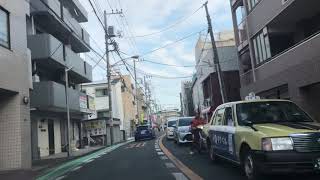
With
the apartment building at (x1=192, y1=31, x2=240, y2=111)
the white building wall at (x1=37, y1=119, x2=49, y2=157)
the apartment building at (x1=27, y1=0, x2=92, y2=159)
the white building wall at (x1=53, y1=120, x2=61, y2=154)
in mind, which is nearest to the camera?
the apartment building at (x1=27, y1=0, x2=92, y2=159)

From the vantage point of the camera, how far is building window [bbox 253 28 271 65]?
2756 cm

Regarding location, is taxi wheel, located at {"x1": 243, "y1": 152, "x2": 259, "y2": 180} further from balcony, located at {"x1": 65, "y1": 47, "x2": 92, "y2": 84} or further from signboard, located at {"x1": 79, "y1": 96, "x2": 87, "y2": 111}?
signboard, located at {"x1": 79, "y1": 96, "x2": 87, "y2": 111}

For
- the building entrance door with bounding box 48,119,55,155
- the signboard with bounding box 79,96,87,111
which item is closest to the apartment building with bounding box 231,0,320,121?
the signboard with bounding box 79,96,87,111

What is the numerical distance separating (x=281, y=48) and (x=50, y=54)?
13.3m

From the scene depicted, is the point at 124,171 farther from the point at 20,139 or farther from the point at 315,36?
the point at 315,36

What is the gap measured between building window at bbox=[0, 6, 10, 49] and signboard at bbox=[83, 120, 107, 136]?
97.8 ft

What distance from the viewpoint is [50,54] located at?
30.6 meters

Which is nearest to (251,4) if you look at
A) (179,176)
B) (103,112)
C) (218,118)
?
(218,118)

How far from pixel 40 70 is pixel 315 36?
1955 cm

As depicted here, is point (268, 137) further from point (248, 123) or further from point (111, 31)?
point (111, 31)

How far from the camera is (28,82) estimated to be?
22.4 m

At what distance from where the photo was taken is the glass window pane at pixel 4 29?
66.3 feet

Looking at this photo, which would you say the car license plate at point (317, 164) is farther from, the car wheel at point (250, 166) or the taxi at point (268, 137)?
the car wheel at point (250, 166)

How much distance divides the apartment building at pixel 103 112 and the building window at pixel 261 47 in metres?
22.8
